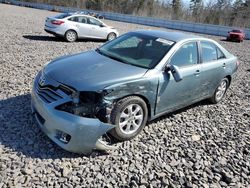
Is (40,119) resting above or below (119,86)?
below

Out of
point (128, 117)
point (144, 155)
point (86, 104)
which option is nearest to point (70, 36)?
point (128, 117)

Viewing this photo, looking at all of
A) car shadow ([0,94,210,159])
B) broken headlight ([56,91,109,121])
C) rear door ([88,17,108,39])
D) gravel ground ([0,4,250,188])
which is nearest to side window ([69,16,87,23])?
rear door ([88,17,108,39])

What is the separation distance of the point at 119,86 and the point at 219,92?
3253mm

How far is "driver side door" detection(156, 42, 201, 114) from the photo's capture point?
4004mm

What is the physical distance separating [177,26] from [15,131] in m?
33.5

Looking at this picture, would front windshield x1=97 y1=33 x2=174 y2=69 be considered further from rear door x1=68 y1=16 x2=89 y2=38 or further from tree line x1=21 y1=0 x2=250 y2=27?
tree line x1=21 y1=0 x2=250 y2=27

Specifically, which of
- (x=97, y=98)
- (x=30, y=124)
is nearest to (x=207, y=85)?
(x=97, y=98)

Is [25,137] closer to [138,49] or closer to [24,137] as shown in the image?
[24,137]

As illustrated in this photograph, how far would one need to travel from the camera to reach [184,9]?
49.5 metres

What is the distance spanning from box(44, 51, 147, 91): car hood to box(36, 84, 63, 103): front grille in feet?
0.55

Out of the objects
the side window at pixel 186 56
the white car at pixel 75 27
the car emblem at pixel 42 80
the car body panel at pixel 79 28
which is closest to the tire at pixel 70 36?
the white car at pixel 75 27

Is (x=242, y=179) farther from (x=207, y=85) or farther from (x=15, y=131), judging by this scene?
(x=15, y=131)

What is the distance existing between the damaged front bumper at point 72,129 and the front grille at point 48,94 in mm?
66

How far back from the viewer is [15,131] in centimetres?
374
